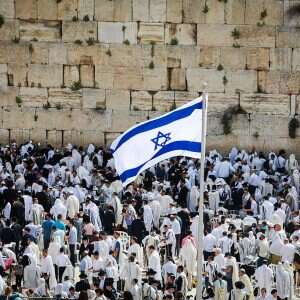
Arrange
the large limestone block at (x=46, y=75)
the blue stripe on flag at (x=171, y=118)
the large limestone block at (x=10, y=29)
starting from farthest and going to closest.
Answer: the large limestone block at (x=10, y=29), the large limestone block at (x=46, y=75), the blue stripe on flag at (x=171, y=118)

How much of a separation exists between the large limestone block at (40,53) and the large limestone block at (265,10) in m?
5.89

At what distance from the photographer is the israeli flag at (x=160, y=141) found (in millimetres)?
22062

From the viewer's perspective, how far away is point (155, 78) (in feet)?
131

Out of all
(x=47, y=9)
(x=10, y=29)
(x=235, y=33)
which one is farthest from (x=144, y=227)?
(x=10, y=29)

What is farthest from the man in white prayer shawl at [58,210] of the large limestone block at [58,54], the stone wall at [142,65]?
the large limestone block at [58,54]

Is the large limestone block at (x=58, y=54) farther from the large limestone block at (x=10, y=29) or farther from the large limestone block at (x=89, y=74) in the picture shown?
the large limestone block at (x=10, y=29)

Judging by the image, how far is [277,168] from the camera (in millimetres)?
37875

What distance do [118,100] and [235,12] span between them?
4.26m

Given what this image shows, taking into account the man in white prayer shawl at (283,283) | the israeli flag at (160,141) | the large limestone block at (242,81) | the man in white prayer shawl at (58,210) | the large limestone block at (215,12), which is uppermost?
the large limestone block at (215,12)

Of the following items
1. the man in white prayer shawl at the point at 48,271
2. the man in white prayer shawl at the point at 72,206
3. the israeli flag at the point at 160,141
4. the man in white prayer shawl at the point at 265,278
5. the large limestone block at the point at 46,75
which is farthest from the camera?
the large limestone block at the point at 46,75

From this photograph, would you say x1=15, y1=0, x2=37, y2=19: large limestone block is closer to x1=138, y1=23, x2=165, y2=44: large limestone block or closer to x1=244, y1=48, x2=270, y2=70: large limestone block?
x1=138, y1=23, x2=165, y2=44: large limestone block

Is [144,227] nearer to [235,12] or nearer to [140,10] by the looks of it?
[140,10]

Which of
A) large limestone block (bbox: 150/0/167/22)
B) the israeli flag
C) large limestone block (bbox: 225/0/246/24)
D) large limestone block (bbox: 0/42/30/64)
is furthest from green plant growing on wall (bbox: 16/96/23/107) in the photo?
the israeli flag

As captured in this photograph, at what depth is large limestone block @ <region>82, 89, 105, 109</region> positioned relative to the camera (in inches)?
1564
